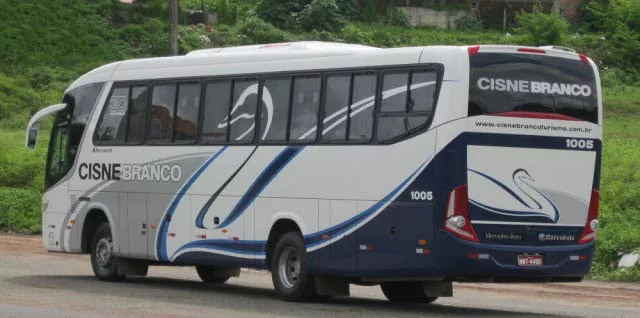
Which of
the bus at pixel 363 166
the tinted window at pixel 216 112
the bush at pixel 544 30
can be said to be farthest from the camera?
the bush at pixel 544 30

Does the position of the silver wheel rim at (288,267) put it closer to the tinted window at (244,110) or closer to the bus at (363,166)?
the bus at (363,166)

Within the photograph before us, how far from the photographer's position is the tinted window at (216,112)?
66.7ft

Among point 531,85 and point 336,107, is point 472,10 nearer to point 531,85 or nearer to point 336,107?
point 336,107

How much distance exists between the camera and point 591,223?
17.6 metres

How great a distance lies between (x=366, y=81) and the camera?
59.3 ft

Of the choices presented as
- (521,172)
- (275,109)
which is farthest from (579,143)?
(275,109)

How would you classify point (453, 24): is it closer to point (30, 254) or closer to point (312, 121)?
point (30, 254)

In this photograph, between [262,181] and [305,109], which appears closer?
[305,109]

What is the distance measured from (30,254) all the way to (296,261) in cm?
1191

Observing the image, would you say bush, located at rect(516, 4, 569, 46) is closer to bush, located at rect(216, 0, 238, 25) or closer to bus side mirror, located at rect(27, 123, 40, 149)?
bush, located at rect(216, 0, 238, 25)

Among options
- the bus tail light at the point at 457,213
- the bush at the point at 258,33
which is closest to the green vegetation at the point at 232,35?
the bush at the point at 258,33

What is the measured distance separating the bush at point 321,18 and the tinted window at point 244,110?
1452 inches

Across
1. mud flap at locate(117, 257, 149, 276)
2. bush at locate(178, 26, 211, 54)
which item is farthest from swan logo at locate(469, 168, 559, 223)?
bush at locate(178, 26, 211, 54)

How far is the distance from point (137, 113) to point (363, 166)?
562cm
